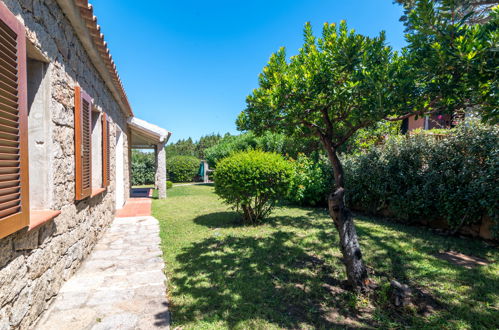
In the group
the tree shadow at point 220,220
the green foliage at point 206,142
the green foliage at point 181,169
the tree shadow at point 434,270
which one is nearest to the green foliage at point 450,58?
the tree shadow at point 434,270

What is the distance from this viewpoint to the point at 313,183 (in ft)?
28.2

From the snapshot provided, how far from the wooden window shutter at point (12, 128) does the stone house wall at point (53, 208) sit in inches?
7.8

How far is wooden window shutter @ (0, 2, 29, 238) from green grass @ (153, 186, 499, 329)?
168 cm

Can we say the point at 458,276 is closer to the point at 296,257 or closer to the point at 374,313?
the point at 374,313

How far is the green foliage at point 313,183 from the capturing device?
28.0ft

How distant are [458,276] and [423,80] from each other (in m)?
2.83

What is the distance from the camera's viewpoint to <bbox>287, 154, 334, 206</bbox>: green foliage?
336 inches

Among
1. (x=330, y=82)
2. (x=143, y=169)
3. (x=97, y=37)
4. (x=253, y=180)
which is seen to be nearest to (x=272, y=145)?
(x=253, y=180)

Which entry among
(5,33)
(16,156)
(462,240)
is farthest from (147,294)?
(462,240)

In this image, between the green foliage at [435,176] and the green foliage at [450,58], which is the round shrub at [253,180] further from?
the green foliage at [450,58]

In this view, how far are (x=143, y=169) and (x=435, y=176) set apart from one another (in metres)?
20.2

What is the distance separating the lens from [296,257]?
409 cm

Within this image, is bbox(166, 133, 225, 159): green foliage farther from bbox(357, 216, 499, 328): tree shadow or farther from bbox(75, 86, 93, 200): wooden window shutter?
bbox(357, 216, 499, 328): tree shadow

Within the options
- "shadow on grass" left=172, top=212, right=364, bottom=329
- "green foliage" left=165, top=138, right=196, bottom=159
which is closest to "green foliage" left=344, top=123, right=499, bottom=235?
"shadow on grass" left=172, top=212, right=364, bottom=329
